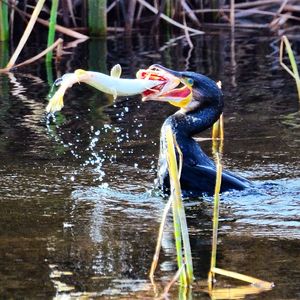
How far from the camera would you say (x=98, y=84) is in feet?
17.9

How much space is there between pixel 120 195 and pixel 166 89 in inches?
28.0

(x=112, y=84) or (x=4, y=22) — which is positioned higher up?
(x=112, y=84)

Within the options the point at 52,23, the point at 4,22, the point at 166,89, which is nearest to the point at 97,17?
the point at 4,22

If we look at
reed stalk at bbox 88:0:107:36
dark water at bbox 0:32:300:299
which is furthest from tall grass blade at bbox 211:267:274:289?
reed stalk at bbox 88:0:107:36

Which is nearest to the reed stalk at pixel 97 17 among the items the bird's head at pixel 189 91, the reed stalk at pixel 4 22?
the reed stalk at pixel 4 22

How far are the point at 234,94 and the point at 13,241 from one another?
484 centimetres

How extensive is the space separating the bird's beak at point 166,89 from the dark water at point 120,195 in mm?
585

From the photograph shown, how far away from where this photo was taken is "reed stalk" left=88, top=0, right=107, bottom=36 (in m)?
11.8

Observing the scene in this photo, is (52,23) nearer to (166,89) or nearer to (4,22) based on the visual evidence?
(4,22)

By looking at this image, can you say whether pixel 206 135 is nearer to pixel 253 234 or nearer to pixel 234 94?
pixel 234 94

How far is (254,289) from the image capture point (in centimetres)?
419

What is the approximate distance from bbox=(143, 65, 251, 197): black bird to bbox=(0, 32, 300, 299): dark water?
12 centimetres

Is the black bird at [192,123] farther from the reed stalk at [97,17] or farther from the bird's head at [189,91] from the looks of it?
the reed stalk at [97,17]

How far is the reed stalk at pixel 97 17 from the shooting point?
38.8 feet
